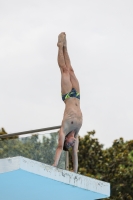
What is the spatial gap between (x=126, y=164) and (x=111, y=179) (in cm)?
87

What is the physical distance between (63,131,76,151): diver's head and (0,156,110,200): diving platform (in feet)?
1.65

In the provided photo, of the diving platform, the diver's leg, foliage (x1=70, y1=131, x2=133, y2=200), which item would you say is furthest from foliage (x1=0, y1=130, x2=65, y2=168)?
foliage (x1=70, y1=131, x2=133, y2=200)

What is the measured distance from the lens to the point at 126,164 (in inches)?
1191

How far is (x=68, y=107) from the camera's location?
12.7m

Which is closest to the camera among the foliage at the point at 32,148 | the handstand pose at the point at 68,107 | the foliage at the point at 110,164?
the handstand pose at the point at 68,107

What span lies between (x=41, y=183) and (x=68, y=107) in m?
1.49

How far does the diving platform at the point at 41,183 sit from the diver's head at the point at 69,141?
1.65 ft

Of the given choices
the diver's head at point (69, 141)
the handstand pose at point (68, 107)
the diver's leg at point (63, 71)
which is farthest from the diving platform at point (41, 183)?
the diver's leg at point (63, 71)

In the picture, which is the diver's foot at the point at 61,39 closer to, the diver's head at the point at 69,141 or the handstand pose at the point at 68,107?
the handstand pose at the point at 68,107

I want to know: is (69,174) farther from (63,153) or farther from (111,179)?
(111,179)

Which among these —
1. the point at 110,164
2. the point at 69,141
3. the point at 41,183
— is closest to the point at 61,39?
the point at 69,141

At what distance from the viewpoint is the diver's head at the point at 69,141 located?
12430mm

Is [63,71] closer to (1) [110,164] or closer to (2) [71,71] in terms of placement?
(2) [71,71]

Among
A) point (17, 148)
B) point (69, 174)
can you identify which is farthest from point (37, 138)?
point (69, 174)
